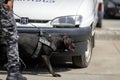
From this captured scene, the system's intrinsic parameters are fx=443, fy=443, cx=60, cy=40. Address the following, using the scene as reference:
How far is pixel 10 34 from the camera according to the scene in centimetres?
645

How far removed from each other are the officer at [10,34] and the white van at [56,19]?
835 millimetres

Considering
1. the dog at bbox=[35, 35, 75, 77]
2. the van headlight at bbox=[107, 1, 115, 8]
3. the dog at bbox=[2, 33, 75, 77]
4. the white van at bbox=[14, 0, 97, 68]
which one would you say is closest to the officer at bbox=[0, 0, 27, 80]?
the dog at bbox=[2, 33, 75, 77]

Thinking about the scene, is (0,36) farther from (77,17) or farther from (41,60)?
(77,17)

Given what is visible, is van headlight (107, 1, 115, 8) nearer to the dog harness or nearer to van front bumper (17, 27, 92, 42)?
van front bumper (17, 27, 92, 42)

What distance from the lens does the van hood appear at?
764 centimetres

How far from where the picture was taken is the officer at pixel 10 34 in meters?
6.38

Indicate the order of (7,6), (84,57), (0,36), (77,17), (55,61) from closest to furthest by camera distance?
(7,6)
(0,36)
(77,17)
(84,57)
(55,61)

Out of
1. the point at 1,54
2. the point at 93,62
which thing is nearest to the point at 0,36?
the point at 1,54

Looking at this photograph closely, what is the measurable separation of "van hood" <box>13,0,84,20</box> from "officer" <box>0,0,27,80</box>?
1.13 meters

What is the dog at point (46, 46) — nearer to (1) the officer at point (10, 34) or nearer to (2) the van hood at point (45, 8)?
(2) the van hood at point (45, 8)

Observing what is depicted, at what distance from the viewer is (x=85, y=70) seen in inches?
324

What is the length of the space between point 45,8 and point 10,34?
1425 mm

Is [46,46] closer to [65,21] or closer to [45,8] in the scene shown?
[65,21]

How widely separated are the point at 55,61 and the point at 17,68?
2304 mm
